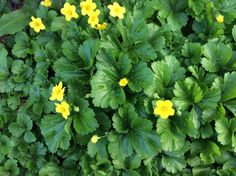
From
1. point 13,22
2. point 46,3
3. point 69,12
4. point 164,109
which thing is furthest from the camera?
point 13,22

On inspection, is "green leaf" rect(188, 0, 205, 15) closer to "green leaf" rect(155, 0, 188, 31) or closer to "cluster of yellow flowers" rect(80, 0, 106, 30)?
"green leaf" rect(155, 0, 188, 31)

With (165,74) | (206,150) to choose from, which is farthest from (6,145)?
(206,150)

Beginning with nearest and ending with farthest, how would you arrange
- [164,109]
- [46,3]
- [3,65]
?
1. [164,109]
2. [3,65]
3. [46,3]

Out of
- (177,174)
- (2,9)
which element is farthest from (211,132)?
(2,9)

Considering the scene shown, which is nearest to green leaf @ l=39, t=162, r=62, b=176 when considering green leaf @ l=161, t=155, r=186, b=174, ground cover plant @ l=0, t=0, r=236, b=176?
ground cover plant @ l=0, t=0, r=236, b=176

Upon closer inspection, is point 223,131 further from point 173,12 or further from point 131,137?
point 173,12

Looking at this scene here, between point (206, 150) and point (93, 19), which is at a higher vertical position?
point (93, 19)

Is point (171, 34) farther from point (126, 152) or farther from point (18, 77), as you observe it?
point (18, 77)
